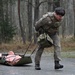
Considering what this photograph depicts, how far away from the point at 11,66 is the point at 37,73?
6.47ft

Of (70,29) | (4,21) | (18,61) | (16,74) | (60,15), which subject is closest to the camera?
(16,74)

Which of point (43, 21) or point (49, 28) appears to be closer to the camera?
point (43, 21)

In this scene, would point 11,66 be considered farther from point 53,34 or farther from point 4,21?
point 4,21

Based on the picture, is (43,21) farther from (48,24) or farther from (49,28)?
(49,28)

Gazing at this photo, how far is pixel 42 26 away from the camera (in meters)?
9.81

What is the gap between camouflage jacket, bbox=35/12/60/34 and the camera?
9625mm

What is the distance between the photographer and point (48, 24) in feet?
31.8

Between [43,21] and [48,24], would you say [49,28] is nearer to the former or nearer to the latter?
[48,24]

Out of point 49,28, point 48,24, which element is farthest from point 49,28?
point 48,24

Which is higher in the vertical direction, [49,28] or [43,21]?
[43,21]

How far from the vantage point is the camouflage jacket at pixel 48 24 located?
962 centimetres

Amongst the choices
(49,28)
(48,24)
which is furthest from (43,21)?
(49,28)

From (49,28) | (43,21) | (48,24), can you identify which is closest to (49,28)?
(49,28)

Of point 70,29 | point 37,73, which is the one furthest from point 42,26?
point 70,29
